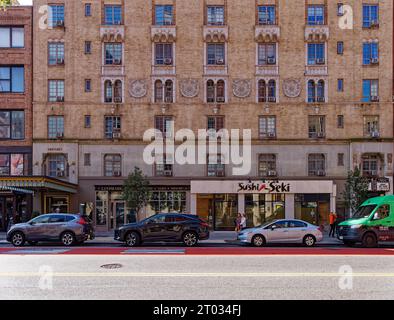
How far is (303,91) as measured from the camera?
37156 millimetres

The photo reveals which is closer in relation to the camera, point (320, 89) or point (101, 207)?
point (101, 207)

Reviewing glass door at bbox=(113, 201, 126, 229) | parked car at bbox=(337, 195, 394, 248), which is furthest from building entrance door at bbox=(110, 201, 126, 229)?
parked car at bbox=(337, 195, 394, 248)

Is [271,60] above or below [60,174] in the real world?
above

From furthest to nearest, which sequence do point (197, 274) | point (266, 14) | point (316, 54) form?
point (266, 14), point (316, 54), point (197, 274)

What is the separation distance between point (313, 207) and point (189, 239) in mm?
16246

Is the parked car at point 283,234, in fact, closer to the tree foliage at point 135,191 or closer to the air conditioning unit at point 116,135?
the tree foliage at point 135,191

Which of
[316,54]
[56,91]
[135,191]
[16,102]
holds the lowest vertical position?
[135,191]

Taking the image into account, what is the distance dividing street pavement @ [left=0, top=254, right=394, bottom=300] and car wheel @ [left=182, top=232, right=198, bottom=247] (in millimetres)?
5173

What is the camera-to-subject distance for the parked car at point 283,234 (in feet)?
76.8

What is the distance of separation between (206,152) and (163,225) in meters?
14.1

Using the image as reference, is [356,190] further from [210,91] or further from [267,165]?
[210,91]

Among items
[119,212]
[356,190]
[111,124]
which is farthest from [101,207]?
[356,190]

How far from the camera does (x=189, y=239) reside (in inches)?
915

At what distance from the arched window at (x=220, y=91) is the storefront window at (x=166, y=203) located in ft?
25.2
